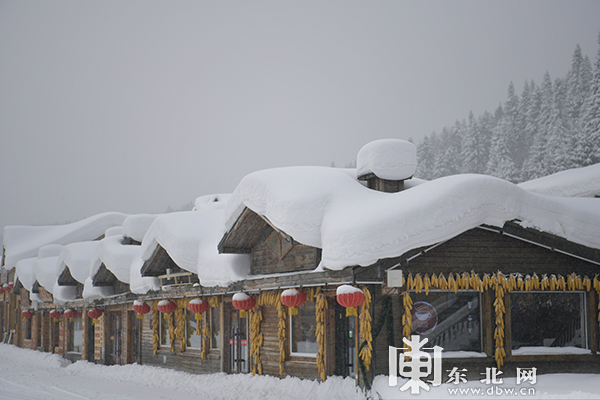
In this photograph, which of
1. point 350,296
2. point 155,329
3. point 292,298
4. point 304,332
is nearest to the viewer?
point 350,296

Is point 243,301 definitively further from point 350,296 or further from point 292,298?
point 350,296

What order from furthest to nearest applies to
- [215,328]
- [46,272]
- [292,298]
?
1. [46,272]
2. [215,328]
3. [292,298]

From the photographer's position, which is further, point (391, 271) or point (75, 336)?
point (75, 336)

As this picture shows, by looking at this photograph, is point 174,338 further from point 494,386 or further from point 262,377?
point 494,386

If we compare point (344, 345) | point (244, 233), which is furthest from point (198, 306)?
point (344, 345)

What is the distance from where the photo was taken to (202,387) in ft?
52.4

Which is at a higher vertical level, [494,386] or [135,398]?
[494,386]

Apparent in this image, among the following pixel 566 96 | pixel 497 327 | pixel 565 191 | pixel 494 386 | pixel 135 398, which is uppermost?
pixel 566 96

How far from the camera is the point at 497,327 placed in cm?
1183

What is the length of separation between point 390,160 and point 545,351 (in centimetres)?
506

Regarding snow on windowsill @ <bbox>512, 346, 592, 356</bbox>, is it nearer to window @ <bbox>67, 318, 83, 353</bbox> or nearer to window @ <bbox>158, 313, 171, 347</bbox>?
window @ <bbox>158, 313, 171, 347</bbox>

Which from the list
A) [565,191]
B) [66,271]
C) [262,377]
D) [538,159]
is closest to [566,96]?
[538,159]

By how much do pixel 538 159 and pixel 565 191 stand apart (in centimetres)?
3529

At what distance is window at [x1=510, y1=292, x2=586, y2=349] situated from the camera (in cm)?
1216
